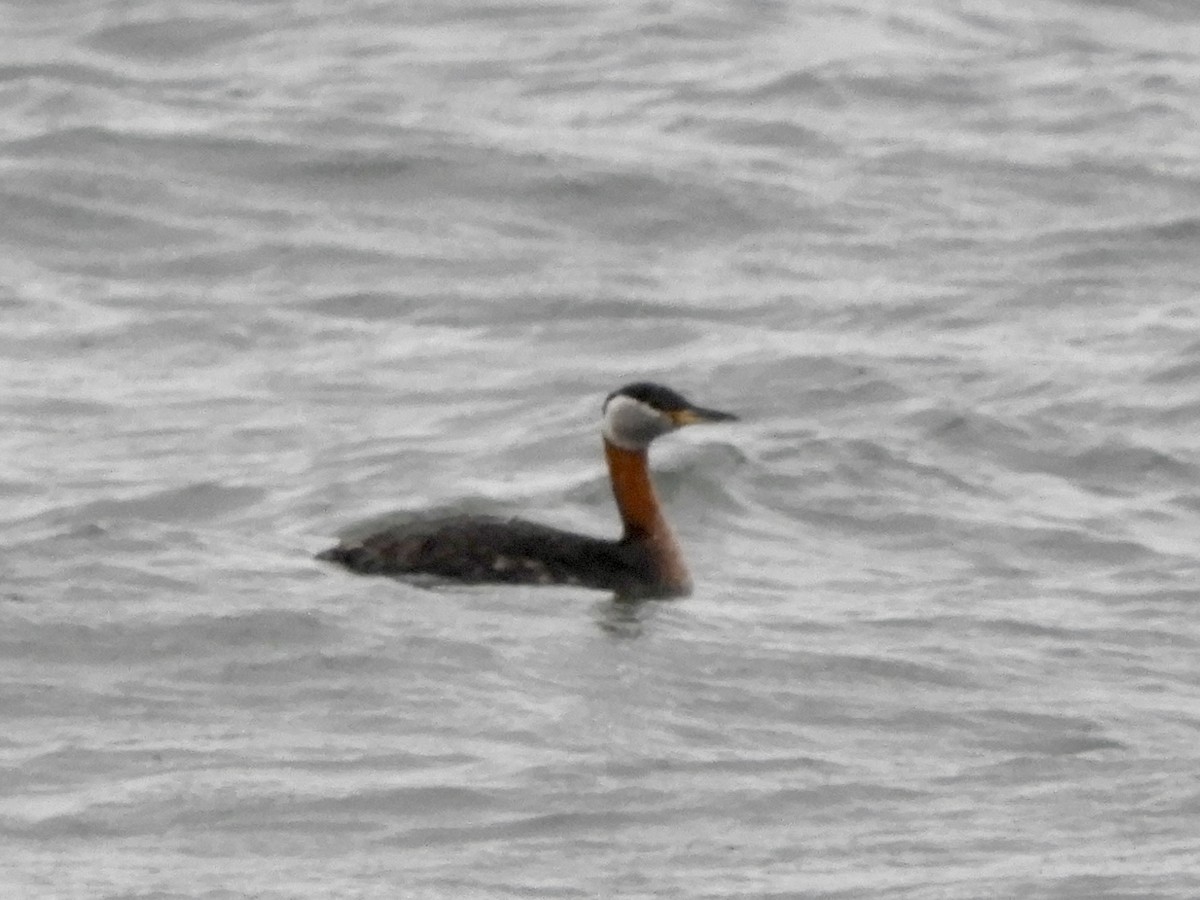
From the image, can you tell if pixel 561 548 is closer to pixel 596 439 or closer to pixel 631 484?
pixel 631 484

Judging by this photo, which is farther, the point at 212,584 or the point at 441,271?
the point at 441,271

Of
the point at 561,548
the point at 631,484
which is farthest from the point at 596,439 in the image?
the point at 561,548

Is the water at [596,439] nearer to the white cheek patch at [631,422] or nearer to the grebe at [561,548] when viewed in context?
the grebe at [561,548]

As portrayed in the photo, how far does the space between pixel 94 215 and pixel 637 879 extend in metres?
11.4

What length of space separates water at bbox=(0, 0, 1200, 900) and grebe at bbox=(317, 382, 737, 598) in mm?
124

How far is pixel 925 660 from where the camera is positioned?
13.0 meters

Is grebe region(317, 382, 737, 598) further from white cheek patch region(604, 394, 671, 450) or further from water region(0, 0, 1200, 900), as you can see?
water region(0, 0, 1200, 900)

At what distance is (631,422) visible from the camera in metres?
14.9

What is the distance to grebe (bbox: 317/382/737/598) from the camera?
46.5ft

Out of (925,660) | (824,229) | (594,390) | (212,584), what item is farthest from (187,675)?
(824,229)

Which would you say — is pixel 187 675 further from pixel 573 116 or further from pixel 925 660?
pixel 573 116

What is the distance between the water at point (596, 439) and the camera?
35.6 feet

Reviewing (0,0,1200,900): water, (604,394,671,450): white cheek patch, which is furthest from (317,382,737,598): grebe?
(0,0,1200,900): water

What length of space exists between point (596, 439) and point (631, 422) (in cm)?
221
